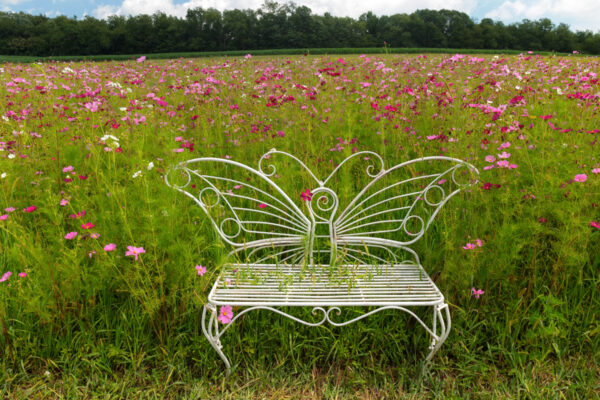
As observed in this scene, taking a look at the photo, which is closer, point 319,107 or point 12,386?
point 12,386

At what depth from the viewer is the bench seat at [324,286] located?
5.10ft

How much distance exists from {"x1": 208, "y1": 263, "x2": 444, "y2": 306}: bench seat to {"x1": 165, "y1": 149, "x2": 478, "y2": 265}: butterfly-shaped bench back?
0.23 feet

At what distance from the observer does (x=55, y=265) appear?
5.86 feet

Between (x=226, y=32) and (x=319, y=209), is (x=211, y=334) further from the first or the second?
(x=226, y=32)

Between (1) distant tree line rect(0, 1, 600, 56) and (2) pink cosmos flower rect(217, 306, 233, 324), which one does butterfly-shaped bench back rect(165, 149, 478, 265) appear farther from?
(1) distant tree line rect(0, 1, 600, 56)

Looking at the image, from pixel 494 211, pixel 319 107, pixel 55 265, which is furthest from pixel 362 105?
pixel 55 265

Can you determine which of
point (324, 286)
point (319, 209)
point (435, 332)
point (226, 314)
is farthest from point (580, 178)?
point (226, 314)

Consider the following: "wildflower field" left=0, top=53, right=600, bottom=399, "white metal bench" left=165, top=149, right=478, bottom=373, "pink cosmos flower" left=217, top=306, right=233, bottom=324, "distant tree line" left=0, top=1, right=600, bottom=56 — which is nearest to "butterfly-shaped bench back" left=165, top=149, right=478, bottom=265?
"white metal bench" left=165, top=149, right=478, bottom=373

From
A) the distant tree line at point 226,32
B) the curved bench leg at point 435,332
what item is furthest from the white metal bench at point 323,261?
the distant tree line at point 226,32

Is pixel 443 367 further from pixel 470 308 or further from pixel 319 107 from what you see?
pixel 319 107

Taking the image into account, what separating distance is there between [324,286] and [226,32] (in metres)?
36.5

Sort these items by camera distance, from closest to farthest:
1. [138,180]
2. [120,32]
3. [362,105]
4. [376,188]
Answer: [138,180]
[376,188]
[362,105]
[120,32]

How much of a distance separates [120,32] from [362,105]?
118 ft

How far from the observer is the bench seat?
155cm
